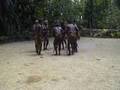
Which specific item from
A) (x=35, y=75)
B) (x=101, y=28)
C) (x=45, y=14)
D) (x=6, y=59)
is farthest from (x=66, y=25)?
(x=101, y=28)

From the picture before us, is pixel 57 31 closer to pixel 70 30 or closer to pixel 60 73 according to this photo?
pixel 70 30

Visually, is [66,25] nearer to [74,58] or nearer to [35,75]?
[74,58]

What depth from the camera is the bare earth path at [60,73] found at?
8070 millimetres

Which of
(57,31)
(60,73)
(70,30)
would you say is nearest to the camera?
(60,73)

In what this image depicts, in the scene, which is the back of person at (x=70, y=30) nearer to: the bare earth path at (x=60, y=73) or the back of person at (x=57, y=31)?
the back of person at (x=57, y=31)

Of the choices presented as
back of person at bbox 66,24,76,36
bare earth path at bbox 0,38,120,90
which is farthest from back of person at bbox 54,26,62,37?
bare earth path at bbox 0,38,120,90

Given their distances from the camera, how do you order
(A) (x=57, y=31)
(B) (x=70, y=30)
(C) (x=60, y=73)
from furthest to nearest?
(B) (x=70, y=30) < (A) (x=57, y=31) < (C) (x=60, y=73)

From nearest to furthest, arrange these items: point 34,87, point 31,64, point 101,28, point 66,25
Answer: point 34,87 → point 31,64 → point 66,25 → point 101,28

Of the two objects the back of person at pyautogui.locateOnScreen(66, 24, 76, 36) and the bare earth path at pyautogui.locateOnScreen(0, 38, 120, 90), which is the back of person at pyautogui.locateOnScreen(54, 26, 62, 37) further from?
the bare earth path at pyautogui.locateOnScreen(0, 38, 120, 90)

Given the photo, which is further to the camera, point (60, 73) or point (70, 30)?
point (70, 30)

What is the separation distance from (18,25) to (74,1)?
25.6ft

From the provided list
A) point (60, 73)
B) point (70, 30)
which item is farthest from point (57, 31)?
point (60, 73)

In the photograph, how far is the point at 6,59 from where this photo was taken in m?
13.0

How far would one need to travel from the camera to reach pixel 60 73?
972 centimetres
